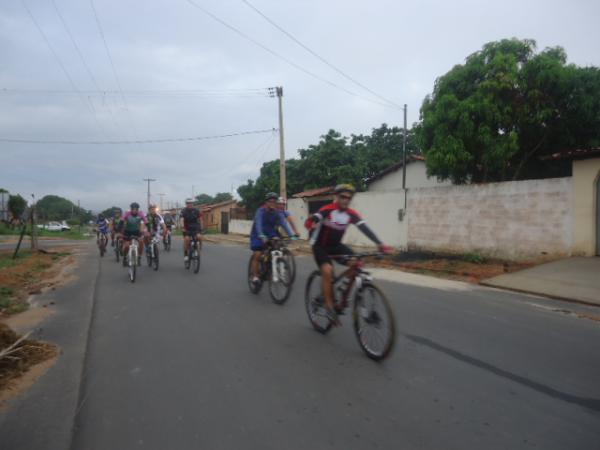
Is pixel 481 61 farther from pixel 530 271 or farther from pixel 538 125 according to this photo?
pixel 530 271

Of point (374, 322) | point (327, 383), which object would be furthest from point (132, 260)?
point (327, 383)

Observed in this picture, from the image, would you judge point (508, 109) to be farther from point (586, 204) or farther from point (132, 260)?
point (132, 260)

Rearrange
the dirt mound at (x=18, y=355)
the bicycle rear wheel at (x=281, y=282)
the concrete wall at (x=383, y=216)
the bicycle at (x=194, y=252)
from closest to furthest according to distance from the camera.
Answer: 1. the dirt mound at (x=18, y=355)
2. the bicycle rear wheel at (x=281, y=282)
3. the bicycle at (x=194, y=252)
4. the concrete wall at (x=383, y=216)

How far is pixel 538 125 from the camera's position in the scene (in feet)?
43.4

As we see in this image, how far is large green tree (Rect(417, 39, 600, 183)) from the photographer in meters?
12.4

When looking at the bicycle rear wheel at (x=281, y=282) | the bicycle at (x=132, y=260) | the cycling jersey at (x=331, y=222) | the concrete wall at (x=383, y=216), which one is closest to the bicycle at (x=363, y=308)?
the cycling jersey at (x=331, y=222)

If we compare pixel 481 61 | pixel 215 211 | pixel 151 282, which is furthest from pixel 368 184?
pixel 215 211

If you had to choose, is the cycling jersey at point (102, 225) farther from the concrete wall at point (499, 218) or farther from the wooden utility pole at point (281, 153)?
the concrete wall at point (499, 218)

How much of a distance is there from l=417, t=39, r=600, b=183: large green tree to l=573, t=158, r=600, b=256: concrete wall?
2.61m

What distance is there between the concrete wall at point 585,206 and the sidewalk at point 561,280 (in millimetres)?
385

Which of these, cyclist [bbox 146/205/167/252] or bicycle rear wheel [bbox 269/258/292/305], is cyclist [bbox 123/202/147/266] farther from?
bicycle rear wheel [bbox 269/258/292/305]

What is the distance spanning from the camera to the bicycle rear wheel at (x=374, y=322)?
13.0 ft

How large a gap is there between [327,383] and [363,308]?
1015 mm

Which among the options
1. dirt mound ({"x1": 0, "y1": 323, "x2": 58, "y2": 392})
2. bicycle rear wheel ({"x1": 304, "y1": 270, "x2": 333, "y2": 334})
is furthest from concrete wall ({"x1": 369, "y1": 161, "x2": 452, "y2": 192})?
dirt mound ({"x1": 0, "y1": 323, "x2": 58, "y2": 392})
